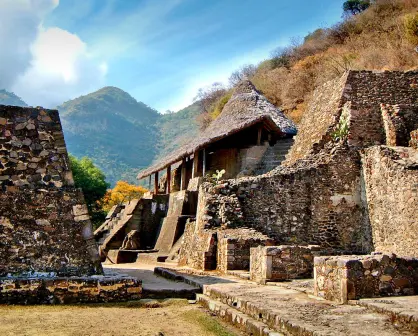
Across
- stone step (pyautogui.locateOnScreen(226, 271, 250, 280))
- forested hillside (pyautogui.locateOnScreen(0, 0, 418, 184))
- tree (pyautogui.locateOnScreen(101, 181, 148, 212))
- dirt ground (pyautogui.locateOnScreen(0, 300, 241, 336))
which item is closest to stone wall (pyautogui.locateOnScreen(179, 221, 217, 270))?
stone step (pyautogui.locateOnScreen(226, 271, 250, 280))

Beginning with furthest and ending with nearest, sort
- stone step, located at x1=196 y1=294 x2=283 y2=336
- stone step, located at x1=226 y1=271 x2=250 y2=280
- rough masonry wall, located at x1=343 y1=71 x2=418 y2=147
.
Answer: rough masonry wall, located at x1=343 y1=71 x2=418 y2=147 → stone step, located at x1=226 y1=271 x2=250 y2=280 → stone step, located at x1=196 y1=294 x2=283 y2=336

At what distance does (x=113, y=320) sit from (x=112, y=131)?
11662 centimetres

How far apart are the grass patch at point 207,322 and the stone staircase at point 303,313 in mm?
187

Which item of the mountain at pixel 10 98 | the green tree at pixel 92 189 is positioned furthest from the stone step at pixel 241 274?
the mountain at pixel 10 98

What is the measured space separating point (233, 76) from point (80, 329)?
4252 centimetres

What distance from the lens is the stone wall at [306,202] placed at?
1328cm

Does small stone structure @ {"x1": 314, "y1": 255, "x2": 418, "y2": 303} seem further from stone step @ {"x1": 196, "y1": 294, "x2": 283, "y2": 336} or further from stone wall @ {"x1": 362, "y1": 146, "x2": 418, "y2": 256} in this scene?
stone wall @ {"x1": 362, "y1": 146, "x2": 418, "y2": 256}

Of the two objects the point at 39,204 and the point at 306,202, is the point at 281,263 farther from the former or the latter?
the point at 306,202

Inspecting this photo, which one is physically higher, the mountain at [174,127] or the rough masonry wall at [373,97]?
the mountain at [174,127]

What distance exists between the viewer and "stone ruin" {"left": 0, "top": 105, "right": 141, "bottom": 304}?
23.8 ft

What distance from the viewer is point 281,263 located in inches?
344

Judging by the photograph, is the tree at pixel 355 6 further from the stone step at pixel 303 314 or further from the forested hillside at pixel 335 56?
the stone step at pixel 303 314

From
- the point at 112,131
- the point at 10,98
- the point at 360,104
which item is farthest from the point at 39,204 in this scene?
the point at 10,98

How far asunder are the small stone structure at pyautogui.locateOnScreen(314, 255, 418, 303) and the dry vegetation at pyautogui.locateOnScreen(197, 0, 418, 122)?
20.4m
